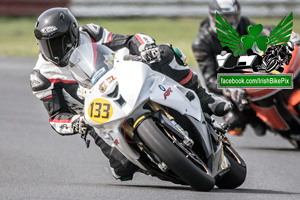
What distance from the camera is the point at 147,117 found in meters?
5.23

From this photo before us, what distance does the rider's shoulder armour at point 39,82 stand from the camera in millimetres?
6289

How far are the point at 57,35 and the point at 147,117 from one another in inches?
48.4

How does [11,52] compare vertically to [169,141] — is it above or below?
below

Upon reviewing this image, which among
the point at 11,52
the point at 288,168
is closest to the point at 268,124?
the point at 288,168

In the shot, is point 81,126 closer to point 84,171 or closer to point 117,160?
point 117,160

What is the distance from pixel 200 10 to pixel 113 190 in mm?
15505

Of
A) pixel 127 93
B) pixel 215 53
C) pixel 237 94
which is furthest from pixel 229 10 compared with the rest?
pixel 127 93

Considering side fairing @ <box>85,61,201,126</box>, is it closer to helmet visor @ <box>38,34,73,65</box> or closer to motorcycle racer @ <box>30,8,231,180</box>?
motorcycle racer @ <box>30,8,231,180</box>

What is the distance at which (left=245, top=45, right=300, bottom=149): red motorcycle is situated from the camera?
8.02 m

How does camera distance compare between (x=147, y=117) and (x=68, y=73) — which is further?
(x=68, y=73)

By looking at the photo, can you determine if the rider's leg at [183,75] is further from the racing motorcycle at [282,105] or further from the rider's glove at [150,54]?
the racing motorcycle at [282,105]

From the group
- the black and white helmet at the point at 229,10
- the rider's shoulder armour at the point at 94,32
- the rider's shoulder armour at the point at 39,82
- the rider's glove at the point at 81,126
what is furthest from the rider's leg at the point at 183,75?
the black and white helmet at the point at 229,10

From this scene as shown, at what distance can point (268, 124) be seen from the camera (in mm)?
8570

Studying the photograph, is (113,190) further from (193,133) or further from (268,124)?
(268,124)
